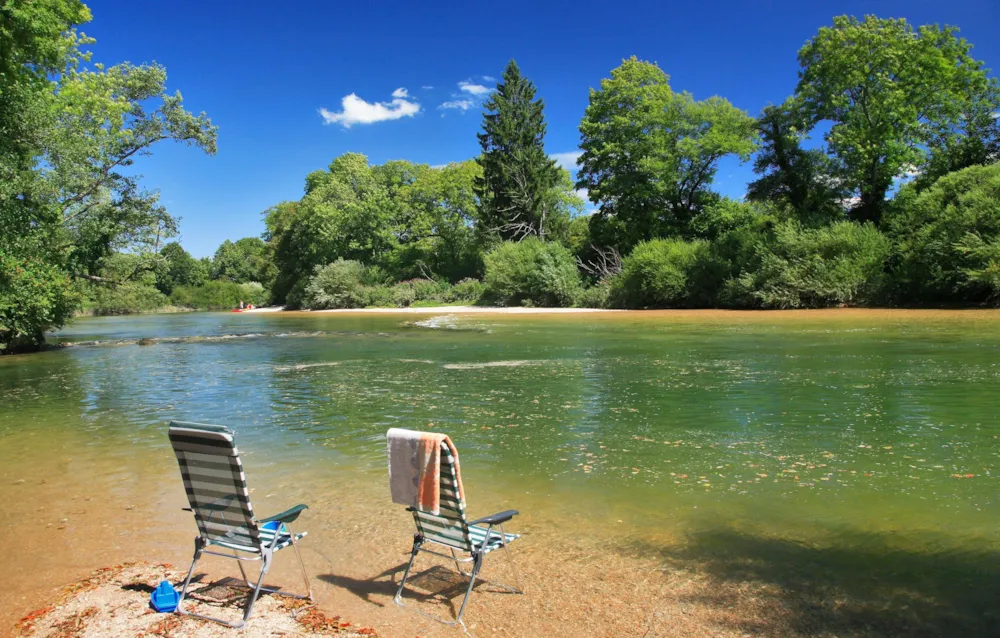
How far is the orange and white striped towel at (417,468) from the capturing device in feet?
14.3

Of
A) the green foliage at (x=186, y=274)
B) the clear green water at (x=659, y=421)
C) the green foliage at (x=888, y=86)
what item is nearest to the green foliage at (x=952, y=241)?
the green foliage at (x=888, y=86)

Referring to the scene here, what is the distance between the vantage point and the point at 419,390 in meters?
13.8

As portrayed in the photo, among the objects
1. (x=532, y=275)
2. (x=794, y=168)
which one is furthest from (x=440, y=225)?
(x=794, y=168)

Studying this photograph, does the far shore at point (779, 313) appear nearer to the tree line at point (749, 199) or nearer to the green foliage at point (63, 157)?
the tree line at point (749, 199)

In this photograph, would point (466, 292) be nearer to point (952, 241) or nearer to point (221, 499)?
point (952, 241)

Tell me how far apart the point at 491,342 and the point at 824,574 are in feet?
65.3

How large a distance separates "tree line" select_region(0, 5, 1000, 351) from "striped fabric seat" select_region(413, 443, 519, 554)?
16.6m

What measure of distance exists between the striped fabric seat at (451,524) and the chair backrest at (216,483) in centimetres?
117

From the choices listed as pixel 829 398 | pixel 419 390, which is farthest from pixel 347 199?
pixel 829 398

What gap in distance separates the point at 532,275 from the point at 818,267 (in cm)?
2074

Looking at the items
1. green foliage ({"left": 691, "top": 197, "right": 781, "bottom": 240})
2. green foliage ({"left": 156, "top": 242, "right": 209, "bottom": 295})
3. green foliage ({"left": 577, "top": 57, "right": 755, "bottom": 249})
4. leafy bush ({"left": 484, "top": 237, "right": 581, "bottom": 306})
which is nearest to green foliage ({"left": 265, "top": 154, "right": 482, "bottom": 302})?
leafy bush ({"left": 484, "top": 237, "right": 581, "bottom": 306})

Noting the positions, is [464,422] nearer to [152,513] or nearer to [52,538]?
[152,513]

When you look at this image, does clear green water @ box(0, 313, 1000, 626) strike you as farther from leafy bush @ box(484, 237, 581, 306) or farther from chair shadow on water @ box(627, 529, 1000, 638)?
leafy bush @ box(484, 237, 581, 306)

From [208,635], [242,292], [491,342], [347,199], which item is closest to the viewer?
[208,635]
